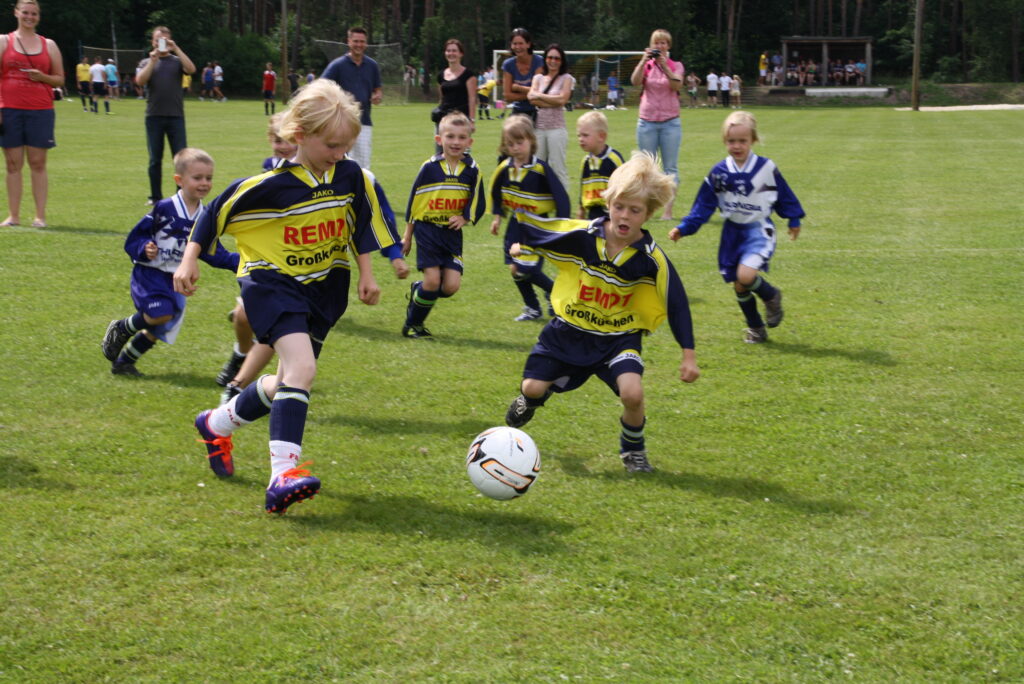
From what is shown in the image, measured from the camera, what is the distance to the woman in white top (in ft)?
40.6

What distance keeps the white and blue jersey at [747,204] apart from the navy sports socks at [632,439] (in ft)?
10.1

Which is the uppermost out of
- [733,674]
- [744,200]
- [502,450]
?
[744,200]

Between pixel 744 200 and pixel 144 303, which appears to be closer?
pixel 144 303

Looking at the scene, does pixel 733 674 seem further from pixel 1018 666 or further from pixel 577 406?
pixel 577 406

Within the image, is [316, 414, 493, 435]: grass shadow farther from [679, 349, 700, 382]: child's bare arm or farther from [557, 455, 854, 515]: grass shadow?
[679, 349, 700, 382]: child's bare arm

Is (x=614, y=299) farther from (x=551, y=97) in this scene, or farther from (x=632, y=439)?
(x=551, y=97)

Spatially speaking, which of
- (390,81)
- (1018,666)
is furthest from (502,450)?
(390,81)

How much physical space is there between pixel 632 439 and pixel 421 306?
3160 millimetres

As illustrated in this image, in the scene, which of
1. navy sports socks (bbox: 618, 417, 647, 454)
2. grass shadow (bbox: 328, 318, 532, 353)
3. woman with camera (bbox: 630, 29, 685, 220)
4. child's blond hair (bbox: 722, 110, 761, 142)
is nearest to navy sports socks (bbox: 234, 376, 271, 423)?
navy sports socks (bbox: 618, 417, 647, 454)

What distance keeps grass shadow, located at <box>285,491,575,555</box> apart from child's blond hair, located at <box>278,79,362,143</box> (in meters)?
1.65

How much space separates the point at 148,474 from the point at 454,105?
9.14 meters

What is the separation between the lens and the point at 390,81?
177ft

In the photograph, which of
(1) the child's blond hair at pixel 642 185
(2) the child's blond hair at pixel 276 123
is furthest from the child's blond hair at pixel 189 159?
(1) the child's blond hair at pixel 642 185

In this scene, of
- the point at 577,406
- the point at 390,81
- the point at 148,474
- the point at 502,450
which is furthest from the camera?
the point at 390,81
